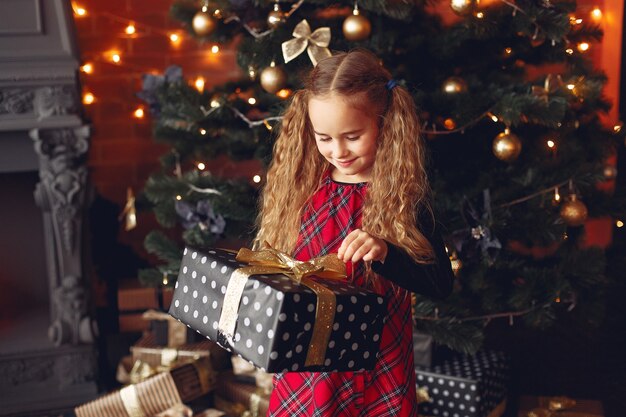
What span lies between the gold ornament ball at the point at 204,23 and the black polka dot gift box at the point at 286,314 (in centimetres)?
117

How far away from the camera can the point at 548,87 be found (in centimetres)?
222

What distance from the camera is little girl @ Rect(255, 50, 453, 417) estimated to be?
141 cm

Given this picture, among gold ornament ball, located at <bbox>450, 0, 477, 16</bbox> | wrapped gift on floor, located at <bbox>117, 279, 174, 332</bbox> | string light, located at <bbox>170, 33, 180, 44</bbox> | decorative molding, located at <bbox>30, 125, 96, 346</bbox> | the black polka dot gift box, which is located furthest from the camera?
string light, located at <bbox>170, 33, 180, 44</bbox>

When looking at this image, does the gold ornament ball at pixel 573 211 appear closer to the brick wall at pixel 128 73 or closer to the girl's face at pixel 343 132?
the girl's face at pixel 343 132

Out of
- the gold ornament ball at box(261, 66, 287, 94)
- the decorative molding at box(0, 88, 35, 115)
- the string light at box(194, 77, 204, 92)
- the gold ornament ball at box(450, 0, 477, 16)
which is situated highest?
the gold ornament ball at box(450, 0, 477, 16)

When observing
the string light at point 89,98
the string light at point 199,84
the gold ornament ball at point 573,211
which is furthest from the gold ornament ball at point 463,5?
the string light at point 89,98

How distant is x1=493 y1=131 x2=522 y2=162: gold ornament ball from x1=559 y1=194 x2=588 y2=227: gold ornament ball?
252 mm

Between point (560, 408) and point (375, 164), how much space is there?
1.34 metres

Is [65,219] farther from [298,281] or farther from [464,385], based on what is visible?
[298,281]

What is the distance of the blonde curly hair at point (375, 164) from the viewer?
1420 millimetres

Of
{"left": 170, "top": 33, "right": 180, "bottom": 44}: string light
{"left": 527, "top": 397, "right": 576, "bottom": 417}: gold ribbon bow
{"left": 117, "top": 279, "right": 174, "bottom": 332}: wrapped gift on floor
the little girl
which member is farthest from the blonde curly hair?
{"left": 170, "top": 33, "right": 180, "bottom": 44}: string light

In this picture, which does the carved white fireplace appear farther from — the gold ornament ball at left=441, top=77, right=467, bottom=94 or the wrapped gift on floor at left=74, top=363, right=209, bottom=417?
the gold ornament ball at left=441, top=77, right=467, bottom=94

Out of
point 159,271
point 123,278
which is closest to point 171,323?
point 159,271

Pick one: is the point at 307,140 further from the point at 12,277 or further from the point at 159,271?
the point at 12,277
